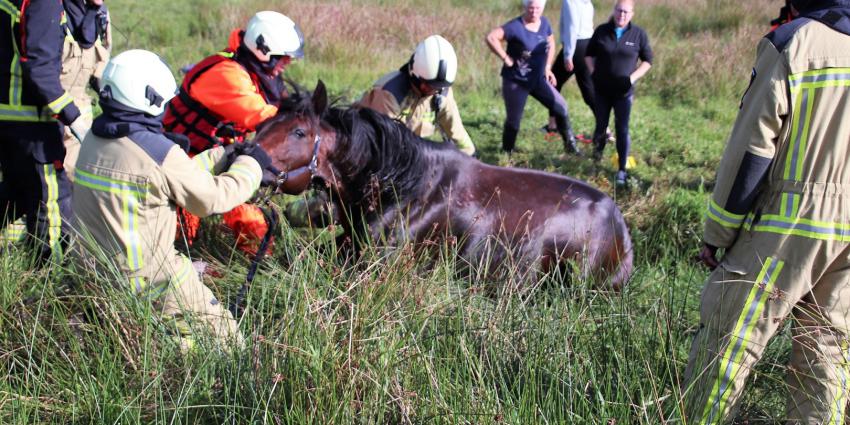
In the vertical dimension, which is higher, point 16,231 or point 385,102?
point 385,102

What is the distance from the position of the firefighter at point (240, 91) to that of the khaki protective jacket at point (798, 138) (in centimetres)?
266

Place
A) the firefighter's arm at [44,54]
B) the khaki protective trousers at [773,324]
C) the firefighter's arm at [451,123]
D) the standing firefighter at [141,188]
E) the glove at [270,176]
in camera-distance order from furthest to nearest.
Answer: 1. the firefighter's arm at [451,123]
2. the firefighter's arm at [44,54]
3. the glove at [270,176]
4. the standing firefighter at [141,188]
5. the khaki protective trousers at [773,324]

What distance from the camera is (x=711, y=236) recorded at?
3.05 metres

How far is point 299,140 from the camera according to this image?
4.18 metres

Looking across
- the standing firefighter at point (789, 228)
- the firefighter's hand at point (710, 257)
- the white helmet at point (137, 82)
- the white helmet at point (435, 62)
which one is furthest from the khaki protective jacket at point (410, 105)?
the standing firefighter at point (789, 228)

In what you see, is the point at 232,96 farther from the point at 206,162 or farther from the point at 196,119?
the point at 206,162

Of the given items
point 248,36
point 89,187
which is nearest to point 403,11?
point 248,36

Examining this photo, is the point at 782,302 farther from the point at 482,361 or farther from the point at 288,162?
the point at 288,162

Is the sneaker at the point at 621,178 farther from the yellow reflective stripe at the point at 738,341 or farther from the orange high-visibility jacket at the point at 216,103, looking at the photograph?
the yellow reflective stripe at the point at 738,341

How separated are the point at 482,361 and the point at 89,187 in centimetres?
184

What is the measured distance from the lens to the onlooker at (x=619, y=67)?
7.71 metres

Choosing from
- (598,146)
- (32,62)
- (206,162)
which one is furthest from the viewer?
(598,146)

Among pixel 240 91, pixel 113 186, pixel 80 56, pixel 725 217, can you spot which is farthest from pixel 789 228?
pixel 80 56

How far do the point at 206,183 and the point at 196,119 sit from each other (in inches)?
57.4
